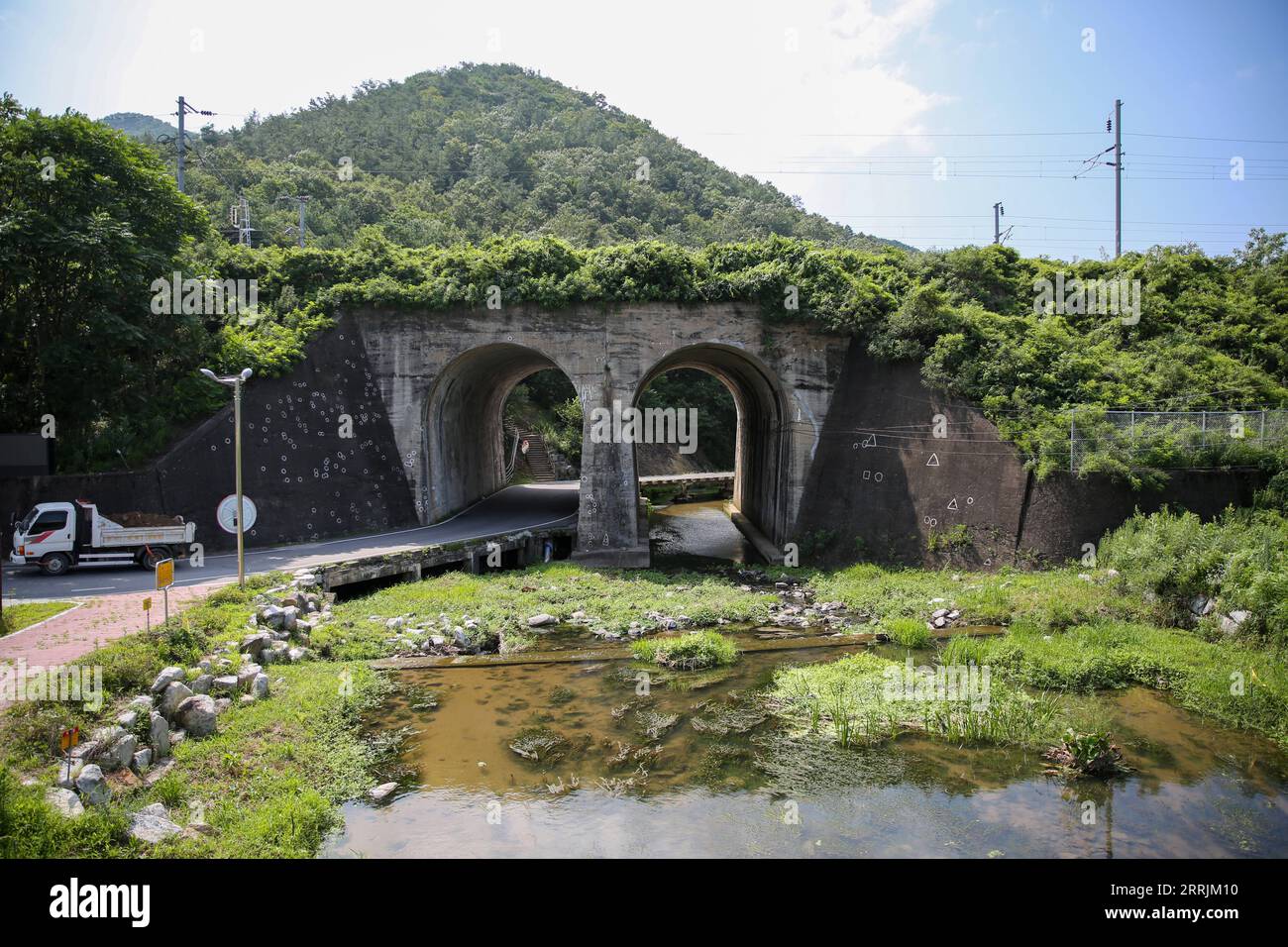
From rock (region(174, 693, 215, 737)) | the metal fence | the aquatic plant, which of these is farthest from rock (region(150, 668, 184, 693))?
the metal fence

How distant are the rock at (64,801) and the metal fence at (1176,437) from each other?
63.3ft

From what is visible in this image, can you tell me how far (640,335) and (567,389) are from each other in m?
30.2

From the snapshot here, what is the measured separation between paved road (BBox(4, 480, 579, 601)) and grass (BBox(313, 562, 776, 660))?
2355 mm

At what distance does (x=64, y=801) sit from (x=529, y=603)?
1147 cm

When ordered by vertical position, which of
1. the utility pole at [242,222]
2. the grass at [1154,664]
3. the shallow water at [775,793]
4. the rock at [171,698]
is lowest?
the shallow water at [775,793]

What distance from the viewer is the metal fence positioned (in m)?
16.8

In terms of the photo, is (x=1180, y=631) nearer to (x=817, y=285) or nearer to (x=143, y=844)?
(x=817, y=285)

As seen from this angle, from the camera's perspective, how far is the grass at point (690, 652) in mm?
13953

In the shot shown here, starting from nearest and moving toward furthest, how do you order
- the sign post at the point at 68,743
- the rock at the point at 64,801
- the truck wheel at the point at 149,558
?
1. the rock at the point at 64,801
2. the sign post at the point at 68,743
3. the truck wheel at the point at 149,558

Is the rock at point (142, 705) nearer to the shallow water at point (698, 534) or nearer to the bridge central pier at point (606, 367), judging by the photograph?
the bridge central pier at point (606, 367)

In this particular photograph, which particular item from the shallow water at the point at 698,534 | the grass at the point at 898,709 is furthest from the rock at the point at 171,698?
the shallow water at the point at 698,534

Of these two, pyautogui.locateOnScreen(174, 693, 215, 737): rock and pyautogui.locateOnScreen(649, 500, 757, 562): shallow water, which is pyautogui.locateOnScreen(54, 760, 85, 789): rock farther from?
pyautogui.locateOnScreen(649, 500, 757, 562): shallow water

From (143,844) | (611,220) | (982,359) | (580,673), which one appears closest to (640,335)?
(982,359)

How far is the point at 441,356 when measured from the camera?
965 inches
